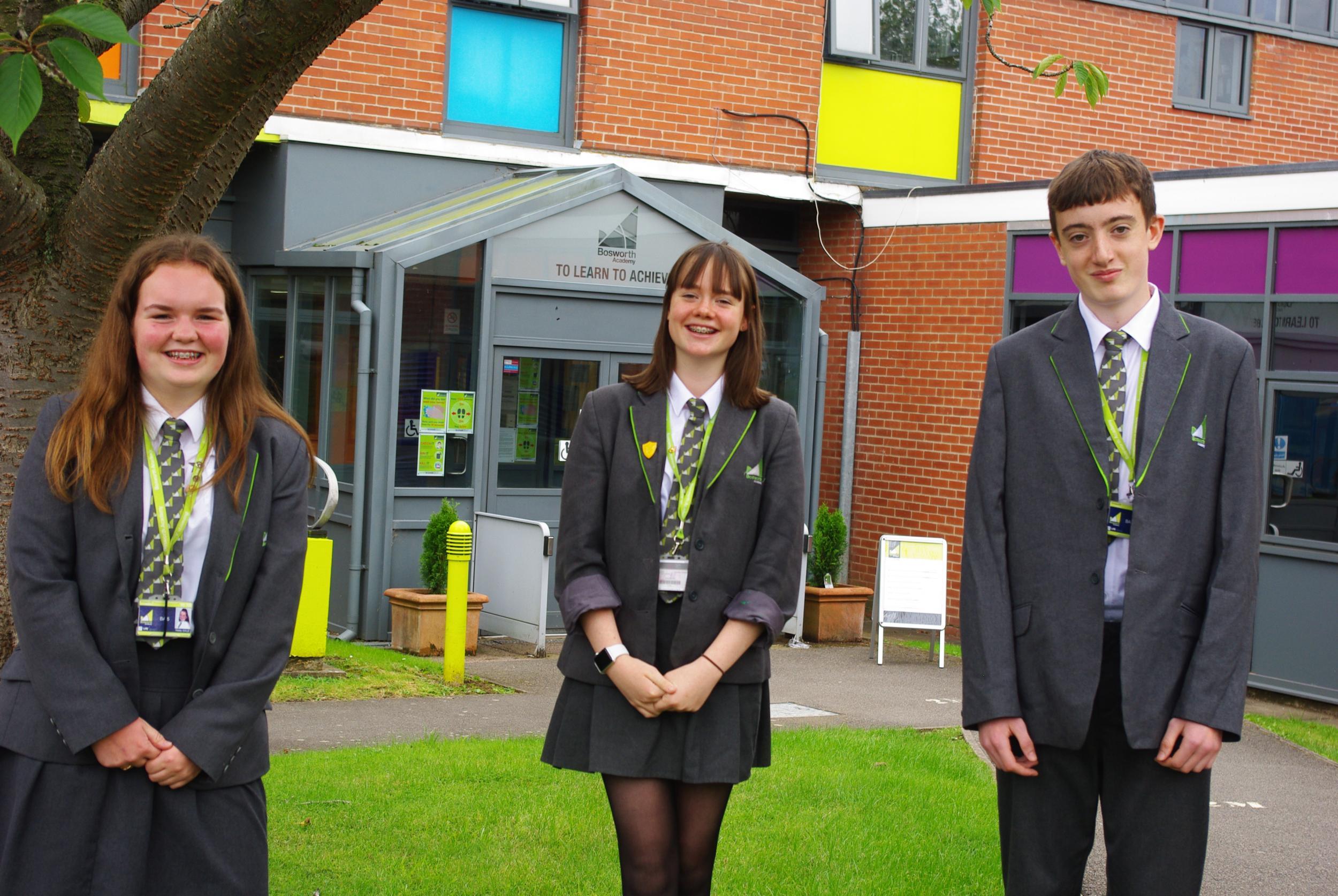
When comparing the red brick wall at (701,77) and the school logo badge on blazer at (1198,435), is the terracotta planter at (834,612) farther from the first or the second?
the school logo badge on blazer at (1198,435)

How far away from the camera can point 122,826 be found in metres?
3.05

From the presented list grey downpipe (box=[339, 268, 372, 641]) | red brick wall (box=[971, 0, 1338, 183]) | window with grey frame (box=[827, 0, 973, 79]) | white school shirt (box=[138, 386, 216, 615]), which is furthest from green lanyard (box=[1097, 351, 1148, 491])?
red brick wall (box=[971, 0, 1338, 183])

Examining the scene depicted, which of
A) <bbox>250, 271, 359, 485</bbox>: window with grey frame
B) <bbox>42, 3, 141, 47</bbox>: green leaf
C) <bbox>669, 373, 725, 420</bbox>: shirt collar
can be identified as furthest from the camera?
<bbox>250, 271, 359, 485</bbox>: window with grey frame

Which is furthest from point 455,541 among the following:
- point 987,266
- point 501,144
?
point 987,266

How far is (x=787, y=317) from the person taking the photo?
507 inches

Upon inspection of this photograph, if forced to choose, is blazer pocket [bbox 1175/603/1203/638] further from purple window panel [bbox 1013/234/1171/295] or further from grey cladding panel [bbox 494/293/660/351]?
purple window panel [bbox 1013/234/1171/295]

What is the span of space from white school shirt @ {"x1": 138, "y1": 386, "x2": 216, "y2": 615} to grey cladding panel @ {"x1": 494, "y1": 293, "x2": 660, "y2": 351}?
320 inches

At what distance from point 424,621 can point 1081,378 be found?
7.77 metres

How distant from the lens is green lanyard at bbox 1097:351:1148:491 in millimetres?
3184

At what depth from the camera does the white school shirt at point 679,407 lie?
3574 millimetres

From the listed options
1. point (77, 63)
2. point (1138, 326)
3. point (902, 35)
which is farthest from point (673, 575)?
point (902, 35)

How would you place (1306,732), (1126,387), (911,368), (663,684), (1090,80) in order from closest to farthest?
(1126,387) → (663,684) → (1090,80) → (1306,732) → (911,368)

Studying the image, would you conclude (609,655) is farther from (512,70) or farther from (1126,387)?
(512,70)

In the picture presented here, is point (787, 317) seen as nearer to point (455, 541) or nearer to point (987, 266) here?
point (987, 266)
